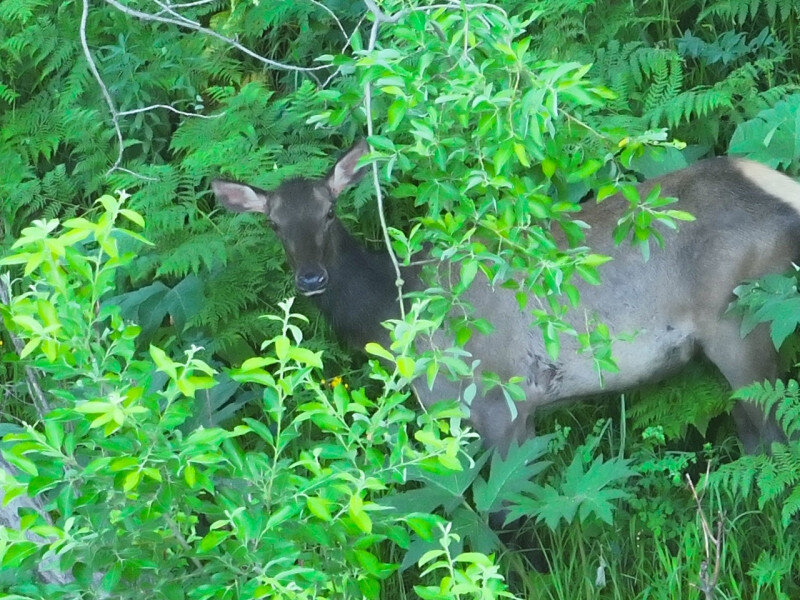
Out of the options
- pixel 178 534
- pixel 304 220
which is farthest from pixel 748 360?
pixel 178 534

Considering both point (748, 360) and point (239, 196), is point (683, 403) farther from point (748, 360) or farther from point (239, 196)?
point (239, 196)

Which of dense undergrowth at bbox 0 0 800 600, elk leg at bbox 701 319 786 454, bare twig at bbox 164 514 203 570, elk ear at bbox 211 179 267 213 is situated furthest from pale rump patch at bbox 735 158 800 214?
bare twig at bbox 164 514 203 570

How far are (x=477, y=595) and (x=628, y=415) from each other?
2505 mm

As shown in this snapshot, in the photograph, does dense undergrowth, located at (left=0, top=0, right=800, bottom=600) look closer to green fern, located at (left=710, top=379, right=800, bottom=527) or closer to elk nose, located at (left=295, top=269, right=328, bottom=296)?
green fern, located at (left=710, top=379, right=800, bottom=527)

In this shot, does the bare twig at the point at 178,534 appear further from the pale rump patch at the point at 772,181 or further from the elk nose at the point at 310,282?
the pale rump patch at the point at 772,181

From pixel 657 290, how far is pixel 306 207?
5.59 feet

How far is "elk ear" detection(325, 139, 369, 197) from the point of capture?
5309 millimetres

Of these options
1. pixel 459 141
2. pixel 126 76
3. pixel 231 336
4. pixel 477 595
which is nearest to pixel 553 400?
pixel 231 336

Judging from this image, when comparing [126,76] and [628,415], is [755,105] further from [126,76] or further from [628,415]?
[126,76]

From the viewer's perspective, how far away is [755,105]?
17.7 feet

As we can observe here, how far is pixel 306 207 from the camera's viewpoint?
5.31m

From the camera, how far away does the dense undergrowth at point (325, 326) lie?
2895 millimetres

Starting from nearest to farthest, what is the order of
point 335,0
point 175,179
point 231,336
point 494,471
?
point 494,471, point 231,336, point 175,179, point 335,0

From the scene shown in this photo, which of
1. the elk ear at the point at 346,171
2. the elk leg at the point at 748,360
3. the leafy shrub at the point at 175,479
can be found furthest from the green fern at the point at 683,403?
the leafy shrub at the point at 175,479
